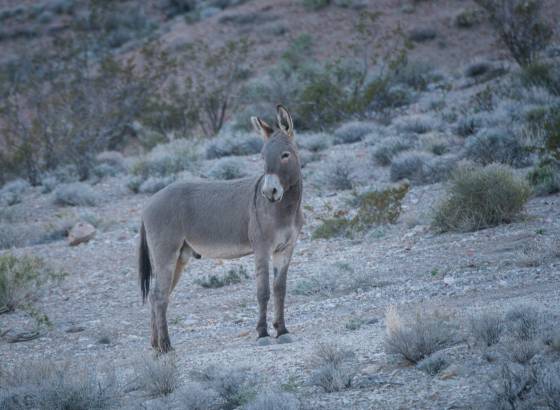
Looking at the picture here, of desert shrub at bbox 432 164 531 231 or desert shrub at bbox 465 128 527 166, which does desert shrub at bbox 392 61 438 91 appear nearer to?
desert shrub at bbox 465 128 527 166

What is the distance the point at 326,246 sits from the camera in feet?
42.9

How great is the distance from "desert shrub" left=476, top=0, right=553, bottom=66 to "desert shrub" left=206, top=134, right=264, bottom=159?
10.6 m

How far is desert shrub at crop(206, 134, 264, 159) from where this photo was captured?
71.8ft

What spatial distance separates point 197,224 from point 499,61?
24266 millimetres

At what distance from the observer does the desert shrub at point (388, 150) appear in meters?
18.2

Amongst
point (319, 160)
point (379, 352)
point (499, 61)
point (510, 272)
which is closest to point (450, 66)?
point (499, 61)

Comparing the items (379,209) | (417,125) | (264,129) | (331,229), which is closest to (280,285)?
(264,129)

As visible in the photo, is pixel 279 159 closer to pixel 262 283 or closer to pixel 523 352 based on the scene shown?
pixel 262 283

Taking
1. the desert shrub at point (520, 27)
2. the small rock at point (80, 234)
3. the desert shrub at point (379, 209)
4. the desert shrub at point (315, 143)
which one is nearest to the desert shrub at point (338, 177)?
the desert shrub at point (379, 209)

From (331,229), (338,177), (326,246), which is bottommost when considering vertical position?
(338,177)

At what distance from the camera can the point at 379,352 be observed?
687 cm

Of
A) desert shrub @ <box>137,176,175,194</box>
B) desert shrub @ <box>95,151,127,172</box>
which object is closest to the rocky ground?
desert shrub @ <box>137,176,175,194</box>

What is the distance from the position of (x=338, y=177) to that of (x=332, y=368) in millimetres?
10982

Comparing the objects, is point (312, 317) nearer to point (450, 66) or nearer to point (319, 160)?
point (319, 160)
